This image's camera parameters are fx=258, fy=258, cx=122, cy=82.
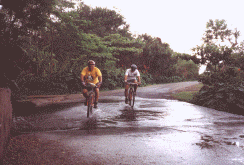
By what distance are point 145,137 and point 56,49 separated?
15324 mm

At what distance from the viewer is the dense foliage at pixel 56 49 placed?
10.9 meters

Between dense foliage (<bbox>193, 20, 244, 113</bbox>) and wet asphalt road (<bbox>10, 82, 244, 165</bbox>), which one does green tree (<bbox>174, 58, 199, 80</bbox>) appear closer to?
dense foliage (<bbox>193, 20, 244, 113</bbox>)

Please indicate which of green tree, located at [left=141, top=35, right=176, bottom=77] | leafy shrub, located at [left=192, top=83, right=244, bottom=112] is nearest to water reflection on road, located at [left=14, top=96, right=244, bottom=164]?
leafy shrub, located at [left=192, top=83, right=244, bottom=112]

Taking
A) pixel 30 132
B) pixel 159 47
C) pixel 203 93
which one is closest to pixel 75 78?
pixel 203 93

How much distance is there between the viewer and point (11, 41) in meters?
10.4

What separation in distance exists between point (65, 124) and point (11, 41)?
5087mm

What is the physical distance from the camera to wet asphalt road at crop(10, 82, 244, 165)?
4316 mm

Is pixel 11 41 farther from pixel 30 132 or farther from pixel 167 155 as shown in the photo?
pixel 167 155

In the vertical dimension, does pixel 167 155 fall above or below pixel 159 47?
below

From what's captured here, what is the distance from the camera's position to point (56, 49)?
64.3 ft

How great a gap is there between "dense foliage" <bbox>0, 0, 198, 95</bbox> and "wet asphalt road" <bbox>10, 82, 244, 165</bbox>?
4.01 metres

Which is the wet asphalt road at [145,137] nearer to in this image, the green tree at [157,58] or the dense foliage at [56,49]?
the dense foliage at [56,49]

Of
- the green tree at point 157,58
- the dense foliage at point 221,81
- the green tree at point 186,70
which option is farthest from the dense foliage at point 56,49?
the green tree at point 186,70

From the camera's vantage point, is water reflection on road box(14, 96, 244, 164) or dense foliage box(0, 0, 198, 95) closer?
water reflection on road box(14, 96, 244, 164)
